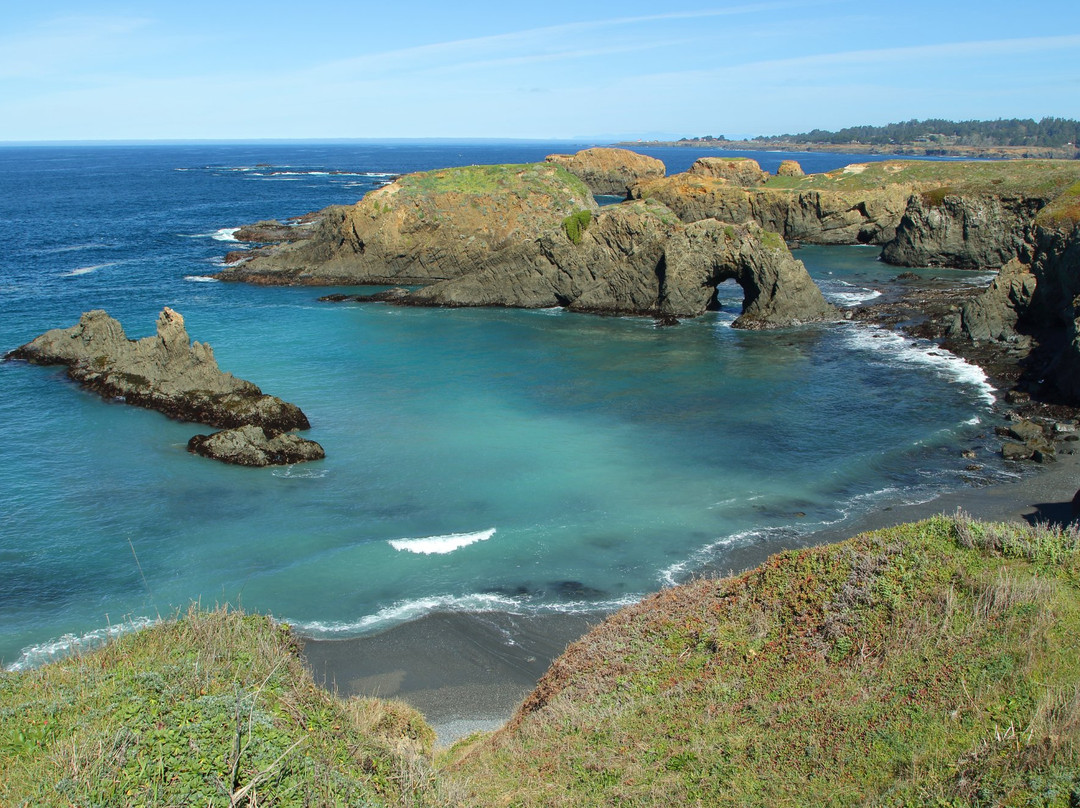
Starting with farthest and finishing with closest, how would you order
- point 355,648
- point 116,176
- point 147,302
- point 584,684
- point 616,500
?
point 116,176 < point 147,302 < point 616,500 < point 355,648 < point 584,684

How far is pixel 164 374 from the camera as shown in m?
37.9

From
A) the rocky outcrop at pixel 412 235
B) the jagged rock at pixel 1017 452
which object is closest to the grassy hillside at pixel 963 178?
the rocky outcrop at pixel 412 235

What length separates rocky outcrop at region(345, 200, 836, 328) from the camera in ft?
173

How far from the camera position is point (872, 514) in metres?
25.7

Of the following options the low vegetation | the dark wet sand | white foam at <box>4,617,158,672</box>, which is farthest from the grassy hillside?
white foam at <box>4,617,158,672</box>

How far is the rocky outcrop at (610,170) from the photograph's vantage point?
138 meters

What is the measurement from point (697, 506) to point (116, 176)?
639 feet

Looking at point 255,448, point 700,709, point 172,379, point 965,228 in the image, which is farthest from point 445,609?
point 965,228

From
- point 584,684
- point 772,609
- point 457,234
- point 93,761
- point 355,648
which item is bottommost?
point 355,648

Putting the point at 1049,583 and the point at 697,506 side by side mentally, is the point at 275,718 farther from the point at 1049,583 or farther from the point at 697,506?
the point at 697,506

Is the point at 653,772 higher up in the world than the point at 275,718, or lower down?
lower down

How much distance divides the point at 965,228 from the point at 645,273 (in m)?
33.9

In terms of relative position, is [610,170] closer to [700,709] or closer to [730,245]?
[730,245]

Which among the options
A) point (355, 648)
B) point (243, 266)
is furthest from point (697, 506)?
point (243, 266)
